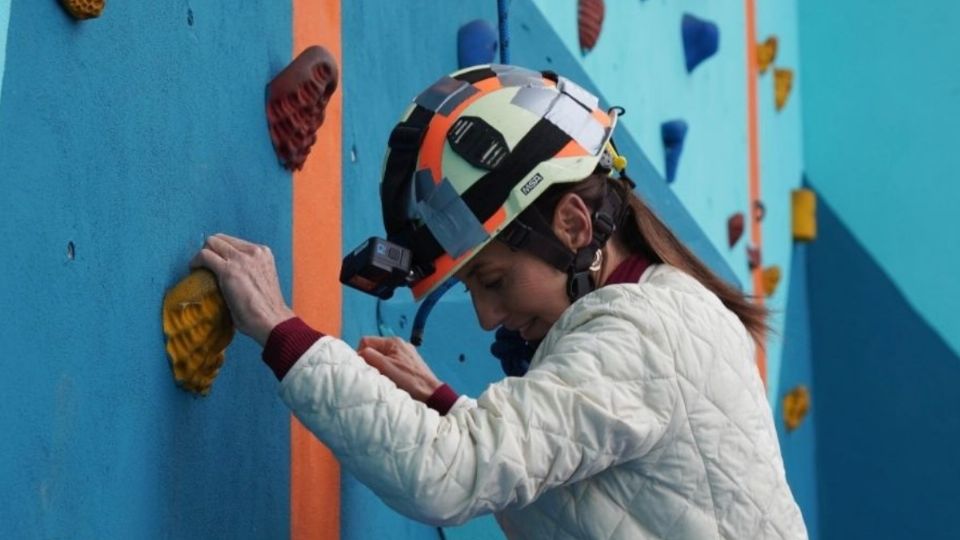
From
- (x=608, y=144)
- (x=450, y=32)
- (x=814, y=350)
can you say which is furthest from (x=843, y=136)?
(x=608, y=144)

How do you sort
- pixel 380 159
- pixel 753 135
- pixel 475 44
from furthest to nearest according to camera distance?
pixel 753 135
pixel 475 44
pixel 380 159

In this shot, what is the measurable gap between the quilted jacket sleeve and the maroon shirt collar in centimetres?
A: 18

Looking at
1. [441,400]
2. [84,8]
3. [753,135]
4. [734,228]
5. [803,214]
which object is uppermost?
[84,8]

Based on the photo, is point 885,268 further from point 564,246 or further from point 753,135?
point 564,246

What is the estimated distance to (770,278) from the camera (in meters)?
4.86

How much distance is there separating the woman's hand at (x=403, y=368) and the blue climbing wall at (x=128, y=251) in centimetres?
16

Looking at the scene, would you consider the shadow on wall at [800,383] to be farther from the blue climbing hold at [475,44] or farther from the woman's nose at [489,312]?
the woman's nose at [489,312]

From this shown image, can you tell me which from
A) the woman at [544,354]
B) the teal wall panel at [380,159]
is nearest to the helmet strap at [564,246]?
the woman at [544,354]

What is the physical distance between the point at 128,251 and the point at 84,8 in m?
0.23

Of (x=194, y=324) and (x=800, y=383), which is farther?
(x=800, y=383)

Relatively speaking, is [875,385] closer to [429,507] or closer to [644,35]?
[644,35]

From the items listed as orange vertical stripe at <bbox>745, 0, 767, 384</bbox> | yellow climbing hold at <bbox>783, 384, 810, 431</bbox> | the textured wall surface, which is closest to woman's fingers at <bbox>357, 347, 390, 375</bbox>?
the textured wall surface

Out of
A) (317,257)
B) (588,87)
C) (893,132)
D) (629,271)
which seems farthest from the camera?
(893,132)

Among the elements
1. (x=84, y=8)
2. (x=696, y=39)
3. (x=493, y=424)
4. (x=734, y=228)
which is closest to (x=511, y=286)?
(x=493, y=424)
